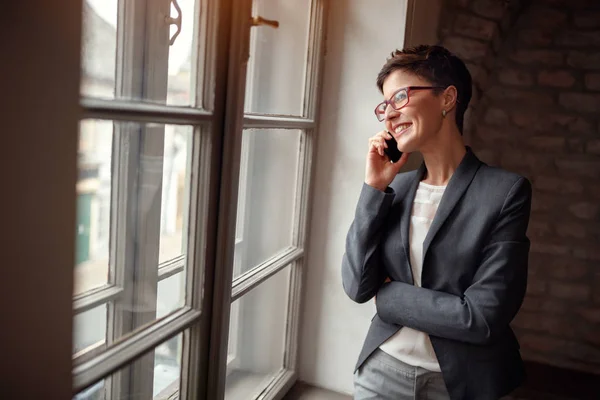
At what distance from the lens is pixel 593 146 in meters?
3.21

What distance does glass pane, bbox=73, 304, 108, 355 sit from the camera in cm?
114

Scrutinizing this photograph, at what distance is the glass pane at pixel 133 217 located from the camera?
3.83ft

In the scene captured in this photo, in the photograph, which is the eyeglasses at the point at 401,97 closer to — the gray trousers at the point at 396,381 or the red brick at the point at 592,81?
the gray trousers at the point at 396,381

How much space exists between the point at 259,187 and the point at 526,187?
3.15 ft

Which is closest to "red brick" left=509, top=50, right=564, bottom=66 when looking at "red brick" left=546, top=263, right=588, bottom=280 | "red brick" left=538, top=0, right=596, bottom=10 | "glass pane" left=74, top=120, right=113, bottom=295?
"red brick" left=538, top=0, right=596, bottom=10

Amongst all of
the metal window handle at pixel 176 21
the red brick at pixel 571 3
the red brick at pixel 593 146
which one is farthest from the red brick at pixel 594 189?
the metal window handle at pixel 176 21

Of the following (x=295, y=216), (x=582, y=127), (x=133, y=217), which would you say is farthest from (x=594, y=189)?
(x=133, y=217)

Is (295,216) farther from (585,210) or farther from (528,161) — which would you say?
(585,210)

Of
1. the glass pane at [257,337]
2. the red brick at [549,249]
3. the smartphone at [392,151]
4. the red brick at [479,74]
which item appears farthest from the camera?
the red brick at [549,249]

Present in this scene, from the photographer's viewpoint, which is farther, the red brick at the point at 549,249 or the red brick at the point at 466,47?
the red brick at the point at 549,249

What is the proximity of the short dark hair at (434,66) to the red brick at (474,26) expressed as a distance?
122cm

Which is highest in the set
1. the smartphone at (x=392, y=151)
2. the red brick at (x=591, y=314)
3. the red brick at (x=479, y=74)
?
the red brick at (x=479, y=74)

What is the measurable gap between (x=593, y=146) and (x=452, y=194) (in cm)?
218

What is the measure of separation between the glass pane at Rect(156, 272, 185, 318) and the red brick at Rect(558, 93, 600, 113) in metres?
2.64
